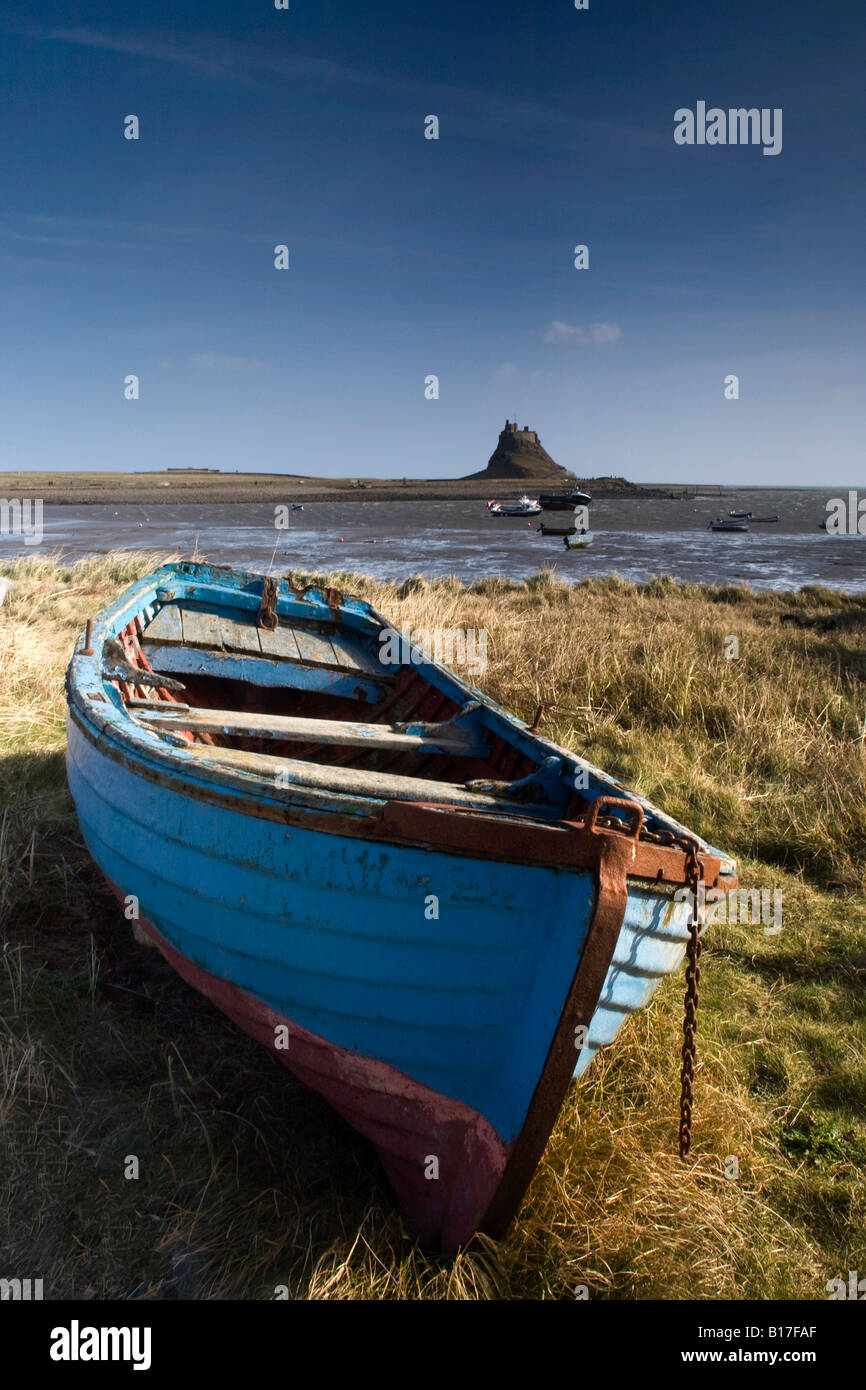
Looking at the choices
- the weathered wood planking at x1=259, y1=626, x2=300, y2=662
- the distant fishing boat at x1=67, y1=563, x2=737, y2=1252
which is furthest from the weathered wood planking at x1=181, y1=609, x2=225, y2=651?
the distant fishing boat at x1=67, y1=563, x2=737, y2=1252

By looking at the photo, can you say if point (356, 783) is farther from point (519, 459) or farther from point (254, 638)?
point (519, 459)

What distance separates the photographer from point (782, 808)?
6090mm

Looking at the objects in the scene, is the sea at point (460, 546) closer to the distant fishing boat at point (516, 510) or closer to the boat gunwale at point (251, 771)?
the distant fishing boat at point (516, 510)

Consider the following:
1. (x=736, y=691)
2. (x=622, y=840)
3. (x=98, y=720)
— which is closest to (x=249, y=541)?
(x=736, y=691)

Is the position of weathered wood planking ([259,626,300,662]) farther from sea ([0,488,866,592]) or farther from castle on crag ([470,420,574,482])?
castle on crag ([470,420,574,482])

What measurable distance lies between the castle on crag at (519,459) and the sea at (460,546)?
107 metres

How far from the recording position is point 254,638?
20.7 ft

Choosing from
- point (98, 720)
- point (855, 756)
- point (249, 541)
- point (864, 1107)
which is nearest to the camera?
point (864, 1107)

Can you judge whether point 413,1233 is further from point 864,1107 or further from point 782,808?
point 782,808

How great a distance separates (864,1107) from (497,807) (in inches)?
83.3

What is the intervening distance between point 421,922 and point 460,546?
3170cm

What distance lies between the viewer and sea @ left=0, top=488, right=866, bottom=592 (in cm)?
2459

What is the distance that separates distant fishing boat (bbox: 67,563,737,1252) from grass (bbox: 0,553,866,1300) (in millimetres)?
309

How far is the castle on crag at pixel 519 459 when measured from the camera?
517ft
